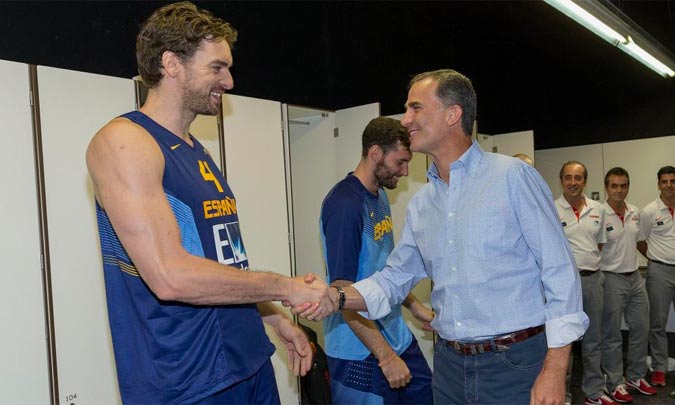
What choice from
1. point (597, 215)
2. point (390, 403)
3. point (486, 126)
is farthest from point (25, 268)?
point (486, 126)

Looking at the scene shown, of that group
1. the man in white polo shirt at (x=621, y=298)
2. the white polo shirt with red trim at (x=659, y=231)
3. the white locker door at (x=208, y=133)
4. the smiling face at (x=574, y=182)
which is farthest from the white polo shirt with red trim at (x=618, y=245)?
the white locker door at (x=208, y=133)

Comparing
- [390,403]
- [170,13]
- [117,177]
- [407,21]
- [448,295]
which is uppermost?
[407,21]

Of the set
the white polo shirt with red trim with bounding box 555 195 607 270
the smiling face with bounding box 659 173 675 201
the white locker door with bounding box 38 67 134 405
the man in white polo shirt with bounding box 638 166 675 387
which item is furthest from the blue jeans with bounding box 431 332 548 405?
the smiling face with bounding box 659 173 675 201

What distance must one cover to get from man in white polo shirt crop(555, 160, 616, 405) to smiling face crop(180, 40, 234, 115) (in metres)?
3.67

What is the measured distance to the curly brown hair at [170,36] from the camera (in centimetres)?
169

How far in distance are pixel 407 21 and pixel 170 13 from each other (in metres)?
4.73

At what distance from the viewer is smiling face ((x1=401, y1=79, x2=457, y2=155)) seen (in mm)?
2074

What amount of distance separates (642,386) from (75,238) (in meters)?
4.69

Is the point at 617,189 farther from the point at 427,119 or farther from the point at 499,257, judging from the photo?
the point at 499,257

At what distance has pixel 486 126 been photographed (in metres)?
7.60

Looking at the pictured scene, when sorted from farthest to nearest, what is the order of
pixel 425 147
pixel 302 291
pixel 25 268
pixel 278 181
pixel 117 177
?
pixel 278 181, pixel 25 268, pixel 425 147, pixel 302 291, pixel 117 177

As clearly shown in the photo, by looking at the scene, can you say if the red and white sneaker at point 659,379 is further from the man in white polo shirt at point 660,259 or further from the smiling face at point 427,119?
the smiling face at point 427,119

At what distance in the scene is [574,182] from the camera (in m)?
5.07

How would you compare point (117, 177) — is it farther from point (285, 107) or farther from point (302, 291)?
point (285, 107)
